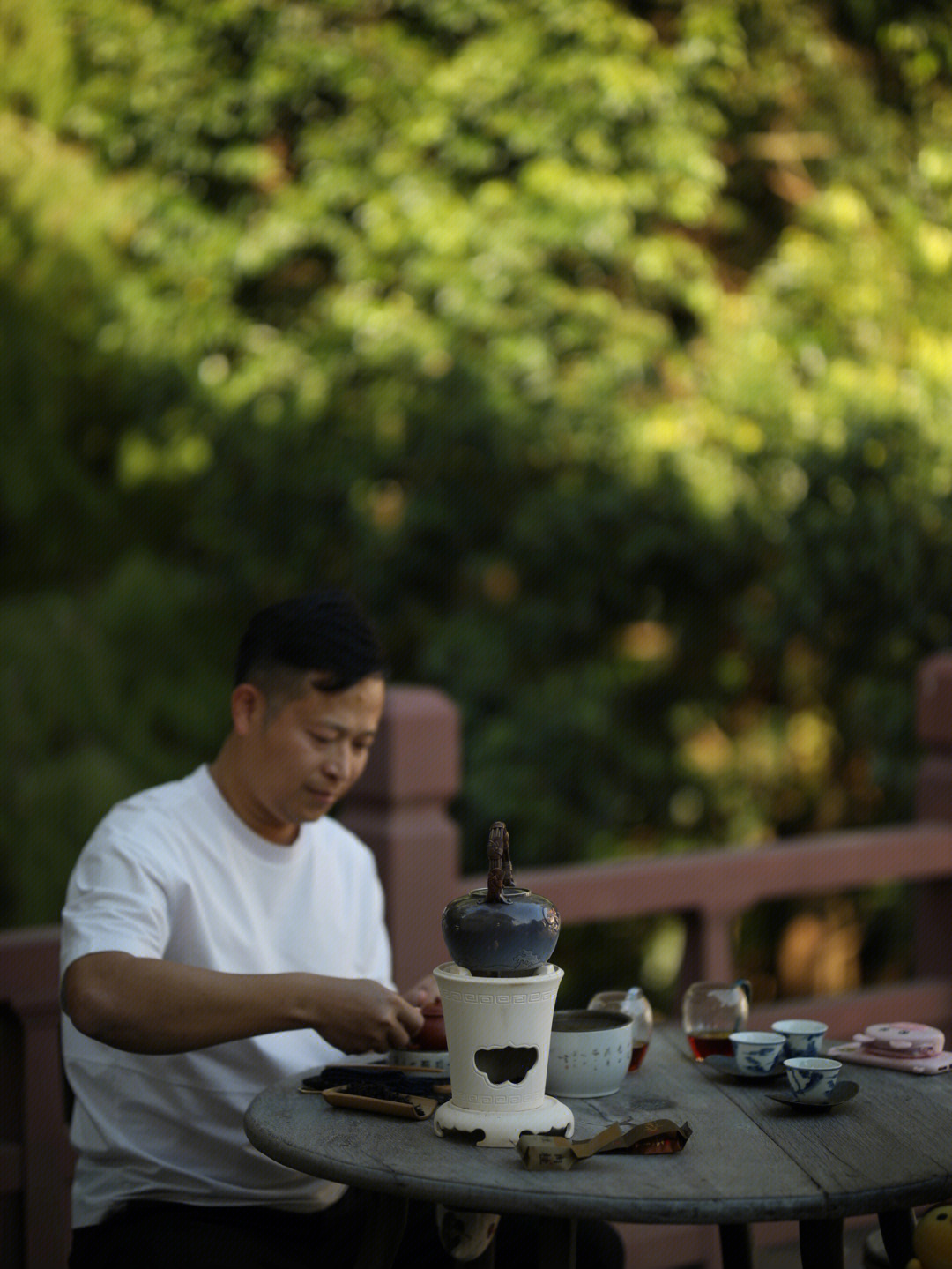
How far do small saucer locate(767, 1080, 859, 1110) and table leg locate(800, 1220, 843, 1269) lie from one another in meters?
0.12

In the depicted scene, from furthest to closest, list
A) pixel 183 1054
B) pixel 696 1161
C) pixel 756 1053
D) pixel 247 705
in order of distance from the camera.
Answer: pixel 247 705
pixel 183 1054
pixel 756 1053
pixel 696 1161

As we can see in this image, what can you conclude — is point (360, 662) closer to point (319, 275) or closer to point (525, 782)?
point (525, 782)

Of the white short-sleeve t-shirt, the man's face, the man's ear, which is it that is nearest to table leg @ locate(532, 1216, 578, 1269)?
the white short-sleeve t-shirt

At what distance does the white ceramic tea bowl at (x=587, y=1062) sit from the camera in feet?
6.01

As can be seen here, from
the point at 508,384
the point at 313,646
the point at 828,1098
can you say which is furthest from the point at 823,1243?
the point at 508,384

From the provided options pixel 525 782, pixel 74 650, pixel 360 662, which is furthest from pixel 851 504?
pixel 360 662

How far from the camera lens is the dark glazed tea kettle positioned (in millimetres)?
1623

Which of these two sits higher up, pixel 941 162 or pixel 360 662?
pixel 941 162

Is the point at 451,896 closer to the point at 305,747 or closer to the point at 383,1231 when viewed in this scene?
the point at 305,747

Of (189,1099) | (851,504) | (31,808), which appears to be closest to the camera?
(189,1099)

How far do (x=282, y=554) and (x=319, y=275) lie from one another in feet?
3.92

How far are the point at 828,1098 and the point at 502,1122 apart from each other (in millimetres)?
379

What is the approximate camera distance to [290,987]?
→ 1808mm

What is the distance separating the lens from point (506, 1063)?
164cm
